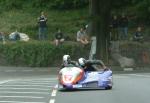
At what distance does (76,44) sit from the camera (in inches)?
1949

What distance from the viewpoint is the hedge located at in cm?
4888

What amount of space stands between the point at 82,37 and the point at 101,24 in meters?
1.72

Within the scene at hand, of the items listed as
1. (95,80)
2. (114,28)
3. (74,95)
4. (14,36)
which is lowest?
(74,95)

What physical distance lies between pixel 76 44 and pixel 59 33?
1.52 metres

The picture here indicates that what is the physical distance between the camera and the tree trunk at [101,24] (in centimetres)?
4941

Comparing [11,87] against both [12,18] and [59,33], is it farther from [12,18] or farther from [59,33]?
[12,18]

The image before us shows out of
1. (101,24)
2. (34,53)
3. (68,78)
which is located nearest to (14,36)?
(34,53)

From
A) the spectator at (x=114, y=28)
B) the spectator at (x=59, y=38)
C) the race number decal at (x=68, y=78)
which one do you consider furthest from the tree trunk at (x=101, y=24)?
the race number decal at (x=68, y=78)

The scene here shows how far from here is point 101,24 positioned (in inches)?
1961

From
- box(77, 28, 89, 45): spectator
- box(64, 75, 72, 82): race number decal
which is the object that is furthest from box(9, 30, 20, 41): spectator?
box(64, 75, 72, 82): race number decal

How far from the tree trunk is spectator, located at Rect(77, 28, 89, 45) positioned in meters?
1.13

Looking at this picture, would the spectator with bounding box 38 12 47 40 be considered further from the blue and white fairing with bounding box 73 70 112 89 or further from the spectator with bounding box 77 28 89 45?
the blue and white fairing with bounding box 73 70 112 89

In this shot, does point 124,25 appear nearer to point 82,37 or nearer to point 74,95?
point 82,37

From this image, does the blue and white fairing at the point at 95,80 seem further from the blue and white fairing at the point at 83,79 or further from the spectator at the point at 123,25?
the spectator at the point at 123,25
